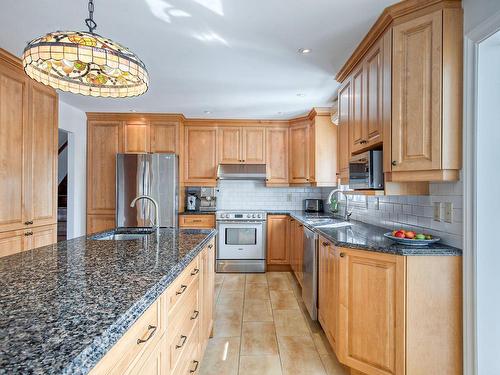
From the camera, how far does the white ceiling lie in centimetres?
172

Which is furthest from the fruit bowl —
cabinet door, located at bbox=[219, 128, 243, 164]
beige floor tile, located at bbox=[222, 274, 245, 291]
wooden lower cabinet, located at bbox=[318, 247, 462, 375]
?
cabinet door, located at bbox=[219, 128, 243, 164]

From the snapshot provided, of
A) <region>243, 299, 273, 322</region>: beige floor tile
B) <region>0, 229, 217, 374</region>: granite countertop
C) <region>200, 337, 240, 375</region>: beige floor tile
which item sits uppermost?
<region>0, 229, 217, 374</region>: granite countertop

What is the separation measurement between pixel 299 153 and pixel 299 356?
2889 mm

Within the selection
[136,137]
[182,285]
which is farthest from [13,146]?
[182,285]

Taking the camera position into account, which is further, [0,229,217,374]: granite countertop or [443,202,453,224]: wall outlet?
[443,202,453,224]: wall outlet

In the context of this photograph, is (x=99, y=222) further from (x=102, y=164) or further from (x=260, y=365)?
(x=260, y=365)

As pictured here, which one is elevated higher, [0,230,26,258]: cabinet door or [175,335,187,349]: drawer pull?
[0,230,26,258]: cabinet door

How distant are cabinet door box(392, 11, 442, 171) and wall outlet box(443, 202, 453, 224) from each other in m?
0.30

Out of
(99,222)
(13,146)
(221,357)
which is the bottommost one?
(221,357)

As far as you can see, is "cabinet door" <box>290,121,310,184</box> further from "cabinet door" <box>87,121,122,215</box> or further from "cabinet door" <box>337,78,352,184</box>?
"cabinet door" <box>87,121,122,215</box>

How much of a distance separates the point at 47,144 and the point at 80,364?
9.54 ft

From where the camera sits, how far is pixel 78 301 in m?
0.82

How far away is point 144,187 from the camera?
3973 millimetres

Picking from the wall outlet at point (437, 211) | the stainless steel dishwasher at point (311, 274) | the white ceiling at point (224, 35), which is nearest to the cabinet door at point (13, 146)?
the white ceiling at point (224, 35)
